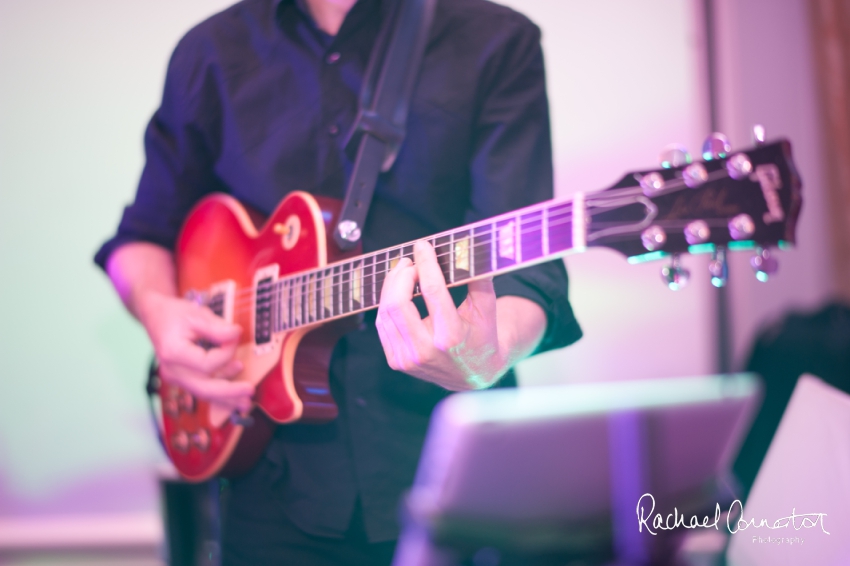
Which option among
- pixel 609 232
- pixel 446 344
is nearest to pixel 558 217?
pixel 609 232

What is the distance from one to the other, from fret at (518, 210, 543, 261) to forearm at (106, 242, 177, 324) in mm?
762

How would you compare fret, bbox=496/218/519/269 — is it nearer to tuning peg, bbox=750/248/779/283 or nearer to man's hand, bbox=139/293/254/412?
tuning peg, bbox=750/248/779/283

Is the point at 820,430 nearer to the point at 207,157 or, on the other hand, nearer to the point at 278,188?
the point at 278,188

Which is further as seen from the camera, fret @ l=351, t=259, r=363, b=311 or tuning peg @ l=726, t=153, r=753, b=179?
fret @ l=351, t=259, r=363, b=311

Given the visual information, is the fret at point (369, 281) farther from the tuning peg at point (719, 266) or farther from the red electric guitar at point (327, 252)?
the tuning peg at point (719, 266)

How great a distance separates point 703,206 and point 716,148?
6 centimetres

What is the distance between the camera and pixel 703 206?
65cm

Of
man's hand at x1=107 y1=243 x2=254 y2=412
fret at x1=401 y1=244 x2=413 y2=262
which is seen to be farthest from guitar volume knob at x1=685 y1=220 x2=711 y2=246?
man's hand at x1=107 y1=243 x2=254 y2=412

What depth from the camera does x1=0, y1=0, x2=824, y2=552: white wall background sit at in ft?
5.53

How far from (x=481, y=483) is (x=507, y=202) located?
486 millimetres

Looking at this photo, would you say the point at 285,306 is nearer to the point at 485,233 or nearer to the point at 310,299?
the point at 310,299

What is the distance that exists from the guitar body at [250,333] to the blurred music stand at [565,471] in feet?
1.19

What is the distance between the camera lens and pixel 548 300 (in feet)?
3.09

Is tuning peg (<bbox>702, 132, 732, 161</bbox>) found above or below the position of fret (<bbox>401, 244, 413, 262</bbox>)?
above
